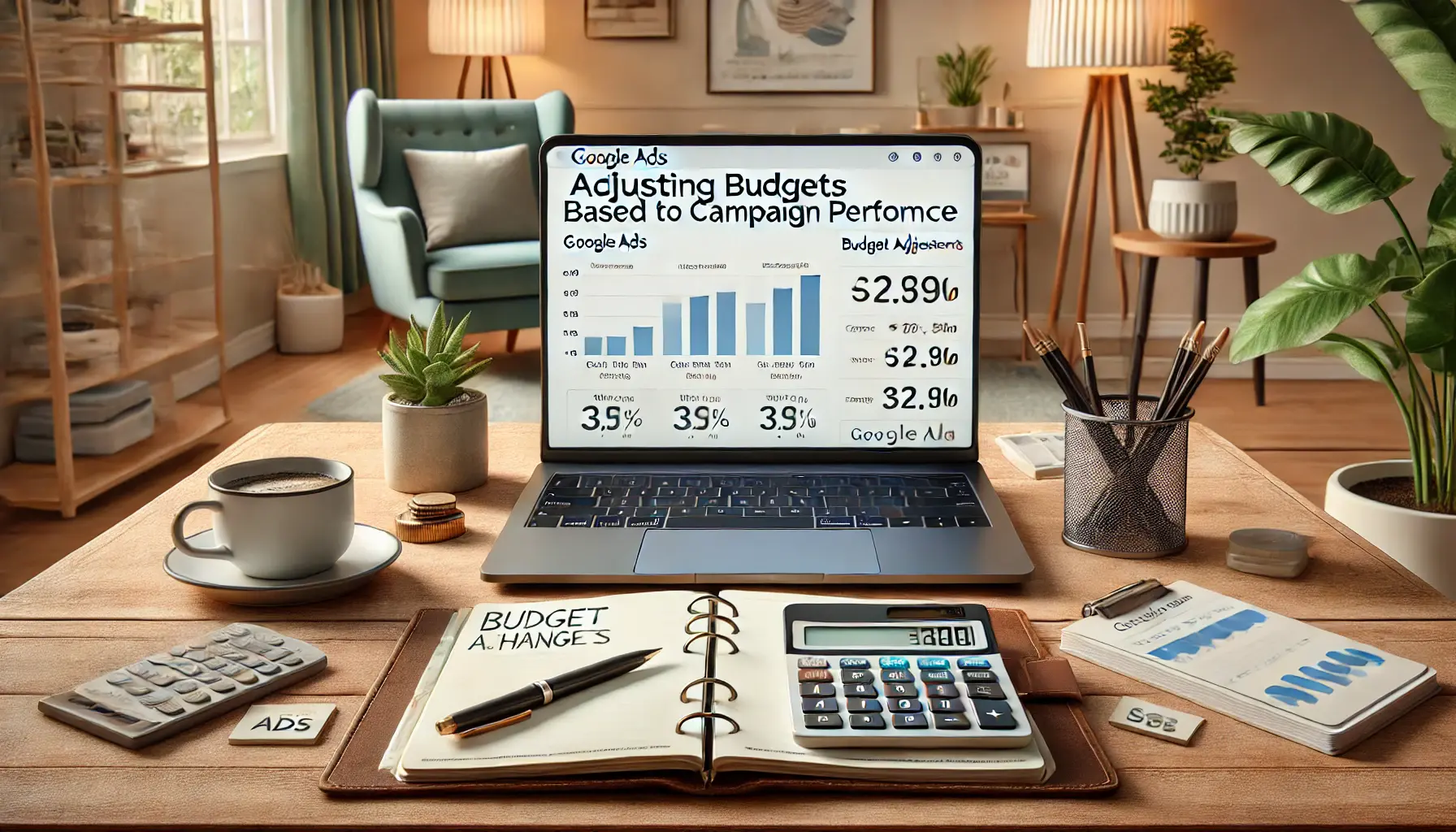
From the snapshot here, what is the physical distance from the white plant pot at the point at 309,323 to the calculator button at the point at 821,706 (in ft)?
14.0

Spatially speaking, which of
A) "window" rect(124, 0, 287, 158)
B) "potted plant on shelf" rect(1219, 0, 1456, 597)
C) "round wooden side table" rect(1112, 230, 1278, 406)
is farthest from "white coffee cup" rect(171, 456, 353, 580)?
"round wooden side table" rect(1112, 230, 1278, 406)

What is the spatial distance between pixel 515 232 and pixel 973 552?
3.74 metres

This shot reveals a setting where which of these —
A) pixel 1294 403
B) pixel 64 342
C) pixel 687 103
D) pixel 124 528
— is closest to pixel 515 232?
pixel 687 103

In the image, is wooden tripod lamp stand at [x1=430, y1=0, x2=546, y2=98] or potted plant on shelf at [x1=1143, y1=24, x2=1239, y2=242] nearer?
potted plant on shelf at [x1=1143, y1=24, x2=1239, y2=242]

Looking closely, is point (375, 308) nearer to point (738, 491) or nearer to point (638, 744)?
point (738, 491)

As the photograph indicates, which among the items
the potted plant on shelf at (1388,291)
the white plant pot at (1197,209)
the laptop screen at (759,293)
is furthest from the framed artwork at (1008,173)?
the laptop screen at (759,293)

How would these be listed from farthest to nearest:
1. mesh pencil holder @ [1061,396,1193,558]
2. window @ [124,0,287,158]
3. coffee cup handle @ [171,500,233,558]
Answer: window @ [124,0,287,158] → mesh pencil holder @ [1061,396,1193,558] → coffee cup handle @ [171,500,233,558]

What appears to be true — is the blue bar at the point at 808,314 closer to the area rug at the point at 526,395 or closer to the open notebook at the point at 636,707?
the open notebook at the point at 636,707

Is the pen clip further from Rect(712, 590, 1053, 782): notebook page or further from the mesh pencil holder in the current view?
the mesh pencil holder

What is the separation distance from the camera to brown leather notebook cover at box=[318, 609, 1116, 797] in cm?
59

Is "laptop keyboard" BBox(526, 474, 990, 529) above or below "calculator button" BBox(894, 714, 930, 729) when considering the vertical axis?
above

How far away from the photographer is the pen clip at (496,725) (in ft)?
2.06

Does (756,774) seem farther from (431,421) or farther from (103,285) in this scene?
(103,285)

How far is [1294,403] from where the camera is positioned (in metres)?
4.07
